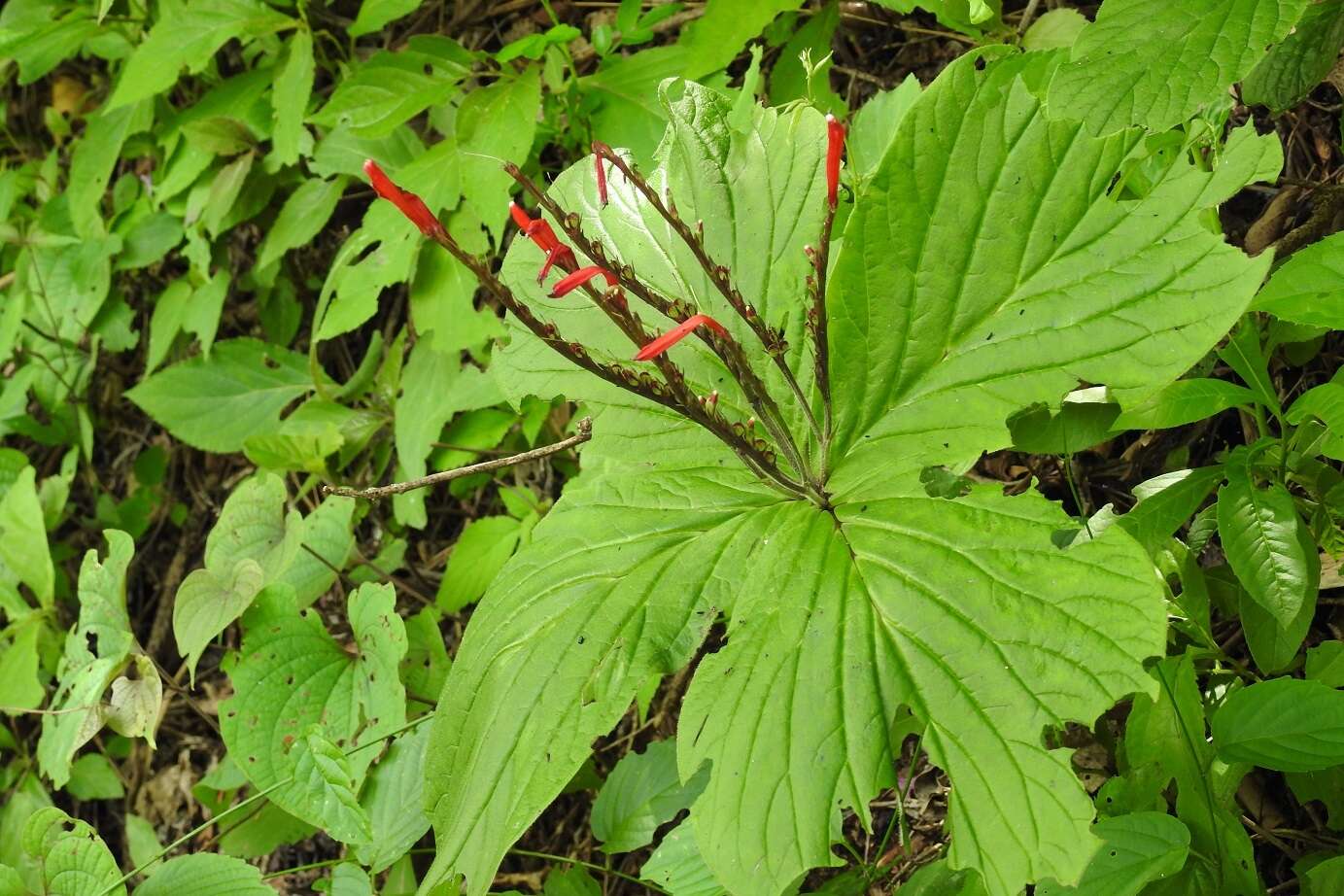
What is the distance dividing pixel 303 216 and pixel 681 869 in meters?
2.03

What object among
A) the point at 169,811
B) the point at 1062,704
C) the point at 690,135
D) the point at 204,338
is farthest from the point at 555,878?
the point at 204,338

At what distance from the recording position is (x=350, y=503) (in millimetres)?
2225

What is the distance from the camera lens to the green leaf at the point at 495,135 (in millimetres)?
2102

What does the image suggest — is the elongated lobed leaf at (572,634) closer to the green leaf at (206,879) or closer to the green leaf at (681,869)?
the green leaf at (681,869)

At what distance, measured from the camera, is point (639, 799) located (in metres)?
1.74

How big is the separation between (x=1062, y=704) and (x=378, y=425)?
1966 mm

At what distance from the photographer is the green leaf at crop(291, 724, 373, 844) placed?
1.72 m

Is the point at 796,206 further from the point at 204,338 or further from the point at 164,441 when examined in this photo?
the point at 164,441

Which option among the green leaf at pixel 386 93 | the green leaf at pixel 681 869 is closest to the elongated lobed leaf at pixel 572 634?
the green leaf at pixel 681 869

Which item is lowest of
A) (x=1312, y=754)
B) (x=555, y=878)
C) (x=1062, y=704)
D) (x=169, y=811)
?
(x=169, y=811)

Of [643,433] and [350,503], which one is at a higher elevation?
[643,433]

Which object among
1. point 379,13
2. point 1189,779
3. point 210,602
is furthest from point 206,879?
point 379,13

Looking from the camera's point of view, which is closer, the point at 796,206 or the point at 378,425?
the point at 796,206

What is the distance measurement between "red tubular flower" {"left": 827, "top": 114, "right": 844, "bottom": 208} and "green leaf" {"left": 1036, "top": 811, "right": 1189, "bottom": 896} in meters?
0.71
